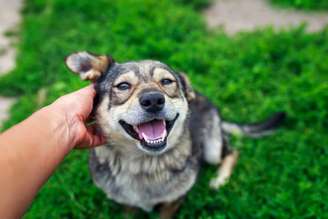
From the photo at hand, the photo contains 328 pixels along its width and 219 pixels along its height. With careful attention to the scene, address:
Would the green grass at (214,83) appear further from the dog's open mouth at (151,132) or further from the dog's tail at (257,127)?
the dog's open mouth at (151,132)

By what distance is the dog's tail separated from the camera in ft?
13.4

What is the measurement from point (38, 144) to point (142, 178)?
104 centimetres

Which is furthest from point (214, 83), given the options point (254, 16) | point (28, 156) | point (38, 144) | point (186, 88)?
point (28, 156)

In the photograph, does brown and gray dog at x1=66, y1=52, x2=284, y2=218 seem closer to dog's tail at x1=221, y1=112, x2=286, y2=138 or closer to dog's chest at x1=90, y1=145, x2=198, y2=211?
dog's chest at x1=90, y1=145, x2=198, y2=211

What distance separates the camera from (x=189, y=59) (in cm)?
501

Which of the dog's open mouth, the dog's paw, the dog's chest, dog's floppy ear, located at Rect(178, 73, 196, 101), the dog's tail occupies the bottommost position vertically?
the dog's paw

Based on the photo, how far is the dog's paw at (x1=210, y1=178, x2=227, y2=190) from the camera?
3.79 metres

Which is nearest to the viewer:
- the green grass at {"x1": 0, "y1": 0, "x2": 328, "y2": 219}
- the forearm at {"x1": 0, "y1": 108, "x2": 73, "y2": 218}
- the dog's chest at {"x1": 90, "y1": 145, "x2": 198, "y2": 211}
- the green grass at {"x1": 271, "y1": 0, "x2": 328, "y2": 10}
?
the forearm at {"x1": 0, "y1": 108, "x2": 73, "y2": 218}

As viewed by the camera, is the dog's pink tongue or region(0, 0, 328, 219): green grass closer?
Answer: the dog's pink tongue

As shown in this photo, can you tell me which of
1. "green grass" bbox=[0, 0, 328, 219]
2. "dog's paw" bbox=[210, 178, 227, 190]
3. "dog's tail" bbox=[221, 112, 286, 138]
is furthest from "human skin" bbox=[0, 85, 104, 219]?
"dog's tail" bbox=[221, 112, 286, 138]

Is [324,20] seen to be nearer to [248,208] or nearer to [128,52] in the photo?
[128,52]

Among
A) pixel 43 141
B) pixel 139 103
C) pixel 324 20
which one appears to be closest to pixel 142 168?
pixel 139 103

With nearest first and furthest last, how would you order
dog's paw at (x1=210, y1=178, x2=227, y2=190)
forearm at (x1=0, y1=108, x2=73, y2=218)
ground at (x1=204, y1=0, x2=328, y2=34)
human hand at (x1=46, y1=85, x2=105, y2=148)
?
forearm at (x1=0, y1=108, x2=73, y2=218) → human hand at (x1=46, y1=85, x2=105, y2=148) → dog's paw at (x1=210, y1=178, x2=227, y2=190) → ground at (x1=204, y1=0, x2=328, y2=34)

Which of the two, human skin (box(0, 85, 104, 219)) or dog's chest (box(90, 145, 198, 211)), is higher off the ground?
human skin (box(0, 85, 104, 219))
